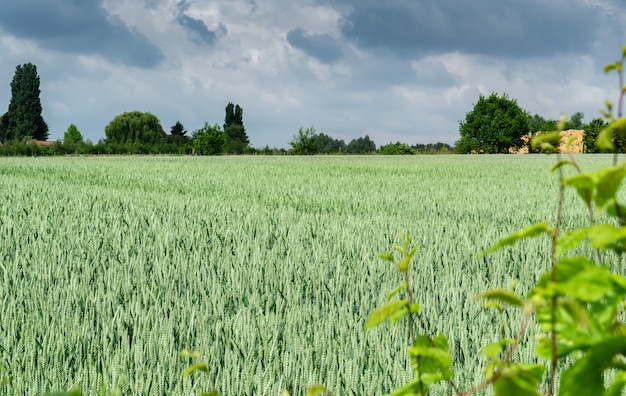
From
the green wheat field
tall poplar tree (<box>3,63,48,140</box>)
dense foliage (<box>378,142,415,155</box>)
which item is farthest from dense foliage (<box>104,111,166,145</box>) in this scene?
the green wheat field

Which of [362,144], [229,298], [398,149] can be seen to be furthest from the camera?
[362,144]

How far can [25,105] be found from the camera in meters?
66.9

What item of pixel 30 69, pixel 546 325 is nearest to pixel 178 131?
pixel 30 69

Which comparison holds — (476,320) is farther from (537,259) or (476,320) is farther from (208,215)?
(208,215)

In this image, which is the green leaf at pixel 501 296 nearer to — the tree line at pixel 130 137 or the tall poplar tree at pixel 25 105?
the tree line at pixel 130 137

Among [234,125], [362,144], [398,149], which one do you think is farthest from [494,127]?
[362,144]

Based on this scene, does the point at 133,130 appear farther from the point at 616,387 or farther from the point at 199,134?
the point at 616,387

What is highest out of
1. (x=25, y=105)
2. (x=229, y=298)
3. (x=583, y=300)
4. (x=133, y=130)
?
(x=25, y=105)

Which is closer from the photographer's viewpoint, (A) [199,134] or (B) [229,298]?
(B) [229,298]

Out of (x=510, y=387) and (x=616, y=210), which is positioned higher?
(x=616, y=210)

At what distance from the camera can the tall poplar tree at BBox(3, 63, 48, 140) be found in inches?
2603

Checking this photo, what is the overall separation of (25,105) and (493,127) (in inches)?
2150

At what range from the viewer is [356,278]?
2.78 metres

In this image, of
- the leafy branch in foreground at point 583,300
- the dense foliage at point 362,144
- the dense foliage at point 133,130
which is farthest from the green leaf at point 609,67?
the dense foliage at point 362,144
